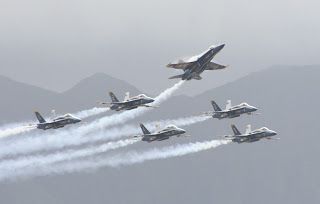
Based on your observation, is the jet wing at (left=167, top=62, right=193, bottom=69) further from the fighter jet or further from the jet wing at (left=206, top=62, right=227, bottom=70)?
the jet wing at (left=206, top=62, right=227, bottom=70)

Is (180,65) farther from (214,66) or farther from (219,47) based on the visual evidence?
(214,66)

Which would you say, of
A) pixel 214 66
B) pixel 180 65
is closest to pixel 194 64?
pixel 180 65

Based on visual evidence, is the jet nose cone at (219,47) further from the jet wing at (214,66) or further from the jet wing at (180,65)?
the jet wing at (214,66)

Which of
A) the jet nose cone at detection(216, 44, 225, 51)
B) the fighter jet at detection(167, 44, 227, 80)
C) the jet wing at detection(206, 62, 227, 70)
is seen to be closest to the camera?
the jet nose cone at detection(216, 44, 225, 51)

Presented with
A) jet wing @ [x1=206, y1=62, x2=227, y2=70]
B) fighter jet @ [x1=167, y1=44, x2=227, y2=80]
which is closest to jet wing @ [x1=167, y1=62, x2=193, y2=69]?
fighter jet @ [x1=167, y1=44, x2=227, y2=80]

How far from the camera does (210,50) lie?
7461 inches

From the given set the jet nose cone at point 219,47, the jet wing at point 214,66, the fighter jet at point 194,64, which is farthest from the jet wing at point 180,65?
the jet wing at point 214,66

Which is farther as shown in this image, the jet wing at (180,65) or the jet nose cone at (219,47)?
the jet wing at (180,65)

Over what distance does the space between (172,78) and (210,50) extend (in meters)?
9.44

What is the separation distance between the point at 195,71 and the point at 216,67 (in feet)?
28.1

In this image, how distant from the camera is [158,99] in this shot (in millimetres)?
193500

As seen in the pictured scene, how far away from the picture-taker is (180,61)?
19062 cm

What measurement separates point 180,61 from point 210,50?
6.41 meters

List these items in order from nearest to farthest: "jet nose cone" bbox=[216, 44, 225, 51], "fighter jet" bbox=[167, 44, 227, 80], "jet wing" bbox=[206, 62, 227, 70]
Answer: "jet nose cone" bbox=[216, 44, 225, 51] → "fighter jet" bbox=[167, 44, 227, 80] → "jet wing" bbox=[206, 62, 227, 70]
